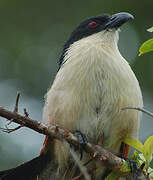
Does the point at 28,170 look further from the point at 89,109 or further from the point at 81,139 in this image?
the point at 89,109

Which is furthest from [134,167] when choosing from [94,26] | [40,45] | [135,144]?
[40,45]

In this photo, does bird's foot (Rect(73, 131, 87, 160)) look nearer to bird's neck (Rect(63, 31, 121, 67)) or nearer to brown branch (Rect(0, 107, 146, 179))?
brown branch (Rect(0, 107, 146, 179))

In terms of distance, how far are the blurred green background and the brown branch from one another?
15.0ft

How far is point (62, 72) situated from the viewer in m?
5.04

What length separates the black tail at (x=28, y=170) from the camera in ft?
15.4

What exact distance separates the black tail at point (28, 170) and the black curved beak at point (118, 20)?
1.87 meters

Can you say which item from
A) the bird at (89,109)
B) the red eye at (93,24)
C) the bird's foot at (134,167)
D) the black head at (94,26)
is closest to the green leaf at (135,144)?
the bird's foot at (134,167)

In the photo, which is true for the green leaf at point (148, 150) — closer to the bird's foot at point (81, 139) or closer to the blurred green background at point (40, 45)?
the bird's foot at point (81, 139)

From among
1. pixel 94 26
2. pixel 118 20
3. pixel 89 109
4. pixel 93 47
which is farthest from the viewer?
pixel 94 26

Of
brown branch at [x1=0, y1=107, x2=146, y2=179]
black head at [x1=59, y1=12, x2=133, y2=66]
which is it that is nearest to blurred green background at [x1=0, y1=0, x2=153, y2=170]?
black head at [x1=59, y1=12, x2=133, y2=66]

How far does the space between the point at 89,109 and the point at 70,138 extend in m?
0.73

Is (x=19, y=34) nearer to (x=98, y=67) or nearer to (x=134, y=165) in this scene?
(x=98, y=67)

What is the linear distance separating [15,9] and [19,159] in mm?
3636

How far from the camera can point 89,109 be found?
470cm
